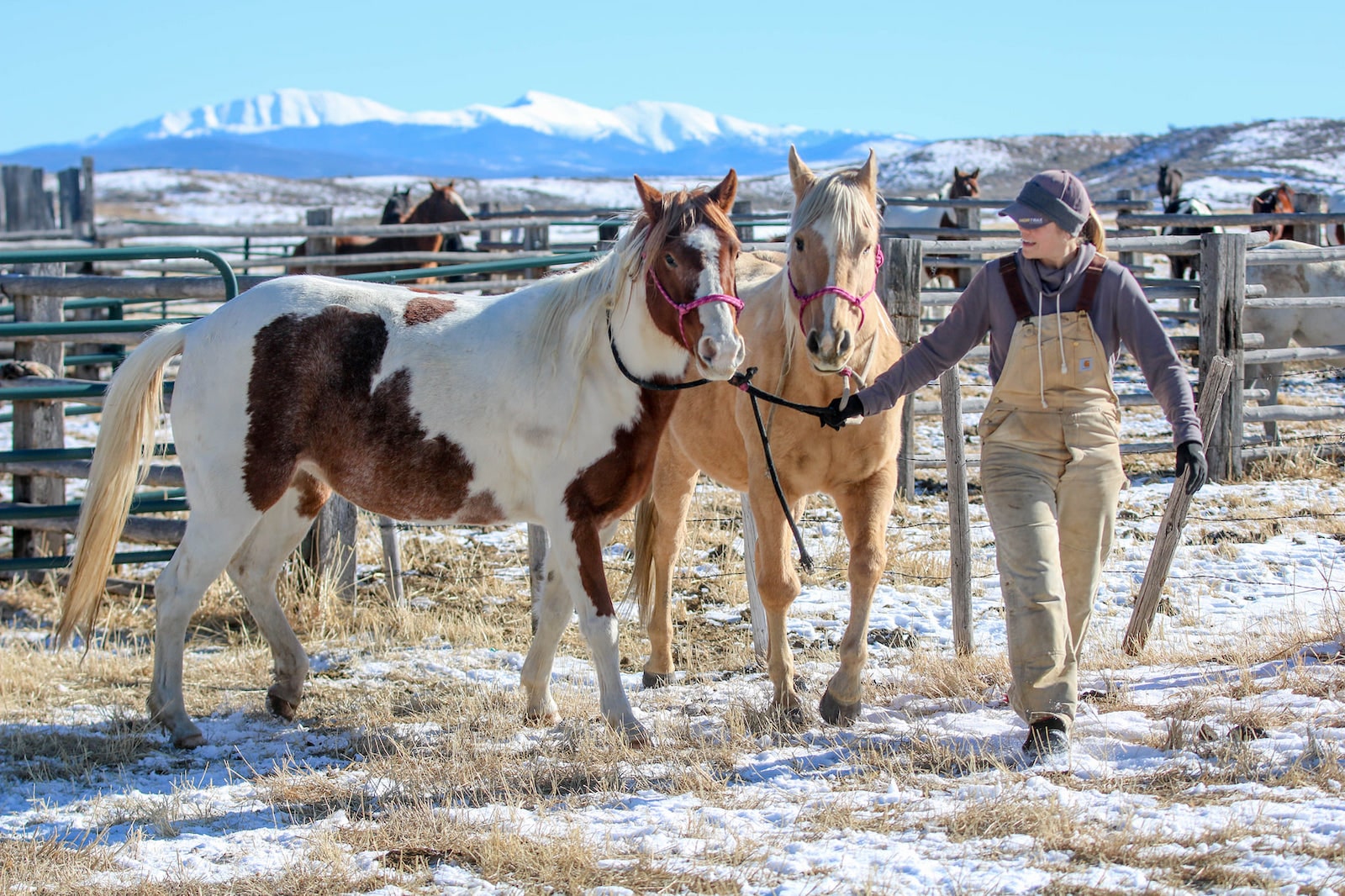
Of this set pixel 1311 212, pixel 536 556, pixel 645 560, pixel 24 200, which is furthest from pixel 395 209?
pixel 645 560

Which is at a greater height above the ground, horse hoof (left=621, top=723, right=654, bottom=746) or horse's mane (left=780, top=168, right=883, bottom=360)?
horse's mane (left=780, top=168, right=883, bottom=360)

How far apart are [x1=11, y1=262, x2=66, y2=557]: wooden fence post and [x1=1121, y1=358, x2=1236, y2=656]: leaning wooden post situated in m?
5.91

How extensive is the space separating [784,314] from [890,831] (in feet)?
6.77

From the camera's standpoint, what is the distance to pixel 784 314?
4445 mm

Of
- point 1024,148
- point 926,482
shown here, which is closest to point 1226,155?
point 1024,148

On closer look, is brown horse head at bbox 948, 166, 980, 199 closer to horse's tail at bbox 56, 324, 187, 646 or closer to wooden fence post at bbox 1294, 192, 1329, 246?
wooden fence post at bbox 1294, 192, 1329, 246

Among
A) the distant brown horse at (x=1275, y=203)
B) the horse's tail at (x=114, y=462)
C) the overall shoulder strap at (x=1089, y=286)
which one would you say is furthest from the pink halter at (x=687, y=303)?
the distant brown horse at (x=1275, y=203)

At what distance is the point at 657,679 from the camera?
201 inches

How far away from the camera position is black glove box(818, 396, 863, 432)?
4.01 meters

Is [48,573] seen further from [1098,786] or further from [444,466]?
[1098,786]

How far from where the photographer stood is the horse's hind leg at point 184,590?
4.36 m

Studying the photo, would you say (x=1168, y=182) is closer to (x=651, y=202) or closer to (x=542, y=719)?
(x=651, y=202)

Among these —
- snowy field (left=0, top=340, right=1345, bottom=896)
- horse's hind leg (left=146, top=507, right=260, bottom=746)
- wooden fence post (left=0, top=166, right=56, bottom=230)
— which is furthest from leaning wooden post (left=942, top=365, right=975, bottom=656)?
wooden fence post (left=0, top=166, right=56, bottom=230)

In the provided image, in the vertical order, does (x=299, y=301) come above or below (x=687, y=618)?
above
